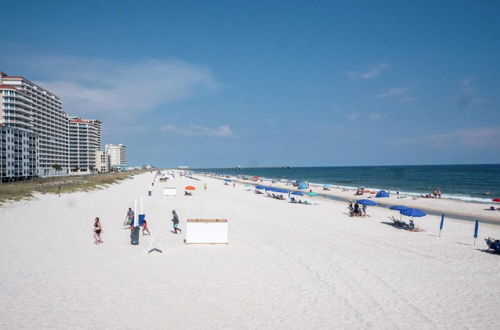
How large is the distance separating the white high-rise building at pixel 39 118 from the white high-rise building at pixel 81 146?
866cm

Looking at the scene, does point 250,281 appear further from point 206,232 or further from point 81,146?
point 81,146

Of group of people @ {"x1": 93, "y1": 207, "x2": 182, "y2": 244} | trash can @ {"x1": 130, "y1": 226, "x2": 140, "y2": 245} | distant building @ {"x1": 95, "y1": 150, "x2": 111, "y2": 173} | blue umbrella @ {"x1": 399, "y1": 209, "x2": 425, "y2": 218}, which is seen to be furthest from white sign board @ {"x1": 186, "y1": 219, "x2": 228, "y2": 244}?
distant building @ {"x1": 95, "y1": 150, "x2": 111, "y2": 173}

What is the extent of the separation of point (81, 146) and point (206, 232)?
4733 inches

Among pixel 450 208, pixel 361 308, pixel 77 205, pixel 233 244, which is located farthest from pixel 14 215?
pixel 450 208

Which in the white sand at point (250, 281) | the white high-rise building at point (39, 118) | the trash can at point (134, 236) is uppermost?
the white high-rise building at point (39, 118)

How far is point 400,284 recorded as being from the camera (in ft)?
30.5

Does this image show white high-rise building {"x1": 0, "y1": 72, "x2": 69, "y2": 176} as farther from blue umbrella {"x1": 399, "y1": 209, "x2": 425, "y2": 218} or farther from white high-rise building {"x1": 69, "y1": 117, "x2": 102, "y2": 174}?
blue umbrella {"x1": 399, "y1": 209, "x2": 425, "y2": 218}

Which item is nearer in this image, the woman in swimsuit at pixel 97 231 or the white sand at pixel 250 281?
the white sand at pixel 250 281

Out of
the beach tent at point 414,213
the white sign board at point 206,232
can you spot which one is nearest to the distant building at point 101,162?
the white sign board at point 206,232

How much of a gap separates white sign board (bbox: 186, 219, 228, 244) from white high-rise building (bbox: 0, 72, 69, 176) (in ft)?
215

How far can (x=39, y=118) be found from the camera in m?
84.4

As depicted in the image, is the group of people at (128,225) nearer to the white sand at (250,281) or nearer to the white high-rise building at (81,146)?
the white sand at (250,281)

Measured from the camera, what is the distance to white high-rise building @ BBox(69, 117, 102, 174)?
376ft

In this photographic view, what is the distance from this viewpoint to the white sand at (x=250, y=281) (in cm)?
703
